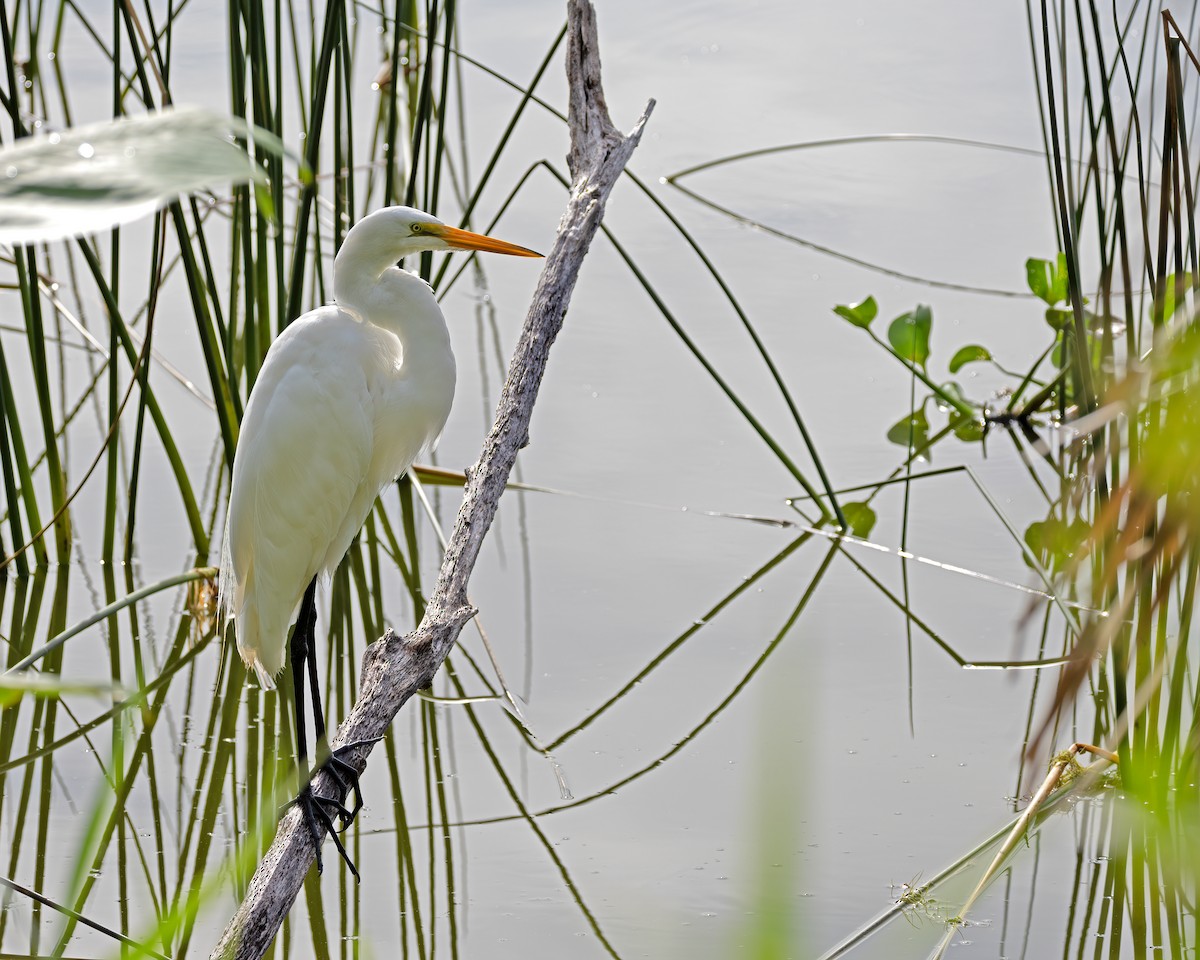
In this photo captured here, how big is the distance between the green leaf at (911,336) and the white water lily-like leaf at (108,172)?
257 cm

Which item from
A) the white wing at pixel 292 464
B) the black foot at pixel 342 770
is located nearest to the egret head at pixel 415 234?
the white wing at pixel 292 464

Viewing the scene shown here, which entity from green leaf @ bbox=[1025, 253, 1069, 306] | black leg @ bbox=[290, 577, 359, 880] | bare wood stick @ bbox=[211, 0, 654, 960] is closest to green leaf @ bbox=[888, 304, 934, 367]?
green leaf @ bbox=[1025, 253, 1069, 306]

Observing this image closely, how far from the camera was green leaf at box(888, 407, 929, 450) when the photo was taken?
9.52 ft

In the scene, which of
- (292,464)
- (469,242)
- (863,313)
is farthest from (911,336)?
(292,464)

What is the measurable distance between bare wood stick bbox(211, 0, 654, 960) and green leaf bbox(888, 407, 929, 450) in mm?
1335

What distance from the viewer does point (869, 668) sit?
222 cm

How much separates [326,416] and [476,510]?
33 cm

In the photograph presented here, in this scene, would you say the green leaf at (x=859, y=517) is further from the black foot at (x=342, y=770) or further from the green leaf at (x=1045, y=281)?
the black foot at (x=342, y=770)

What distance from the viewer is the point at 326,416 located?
5.51 feet

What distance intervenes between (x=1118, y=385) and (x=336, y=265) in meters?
1.49

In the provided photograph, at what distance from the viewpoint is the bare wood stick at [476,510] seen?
1154mm

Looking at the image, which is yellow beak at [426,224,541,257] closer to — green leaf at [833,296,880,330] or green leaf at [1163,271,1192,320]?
green leaf at [1163,271,1192,320]

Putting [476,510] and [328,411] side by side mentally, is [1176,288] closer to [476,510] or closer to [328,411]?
[476,510]

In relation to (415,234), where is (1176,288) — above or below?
below
